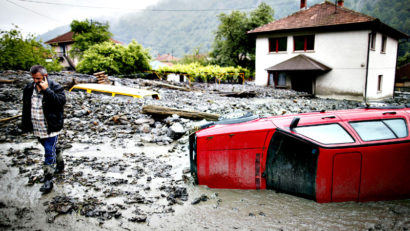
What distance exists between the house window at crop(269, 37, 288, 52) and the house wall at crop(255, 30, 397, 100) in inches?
16.1

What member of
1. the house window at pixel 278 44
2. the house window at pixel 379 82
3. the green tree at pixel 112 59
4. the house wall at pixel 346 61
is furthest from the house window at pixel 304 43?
the green tree at pixel 112 59

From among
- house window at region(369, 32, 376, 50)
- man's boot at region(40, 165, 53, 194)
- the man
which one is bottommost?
man's boot at region(40, 165, 53, 194)

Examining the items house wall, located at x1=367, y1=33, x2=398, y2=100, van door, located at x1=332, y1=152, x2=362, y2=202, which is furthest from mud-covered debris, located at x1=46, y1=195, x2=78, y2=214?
house wall, located at x1=367, y1=33, x2=398, y2=100

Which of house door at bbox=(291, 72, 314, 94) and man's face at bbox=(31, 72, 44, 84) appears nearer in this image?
man's face at bbox=(31, 72, 44, 84)

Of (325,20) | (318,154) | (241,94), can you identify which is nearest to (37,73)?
(318,154)

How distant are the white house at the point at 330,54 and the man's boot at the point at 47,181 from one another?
66.9 feet

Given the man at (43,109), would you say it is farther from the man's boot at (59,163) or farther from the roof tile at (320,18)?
Result: the roof tile at (320,18)

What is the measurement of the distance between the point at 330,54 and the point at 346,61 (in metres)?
1.41

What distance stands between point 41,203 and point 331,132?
440 cm

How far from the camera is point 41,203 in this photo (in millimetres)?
3596

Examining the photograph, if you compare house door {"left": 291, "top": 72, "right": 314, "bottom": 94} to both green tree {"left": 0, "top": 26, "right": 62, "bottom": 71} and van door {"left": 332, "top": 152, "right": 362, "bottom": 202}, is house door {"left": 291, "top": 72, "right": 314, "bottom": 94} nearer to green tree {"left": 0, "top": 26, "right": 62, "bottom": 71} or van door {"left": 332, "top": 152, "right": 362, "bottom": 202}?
van door {"left": 332, "top": 152, "right": 362, "bottom": 202}

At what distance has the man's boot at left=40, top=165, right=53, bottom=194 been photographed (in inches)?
151

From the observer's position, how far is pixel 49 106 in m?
3.84

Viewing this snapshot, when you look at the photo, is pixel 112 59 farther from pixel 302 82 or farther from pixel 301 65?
pixel 302 82
